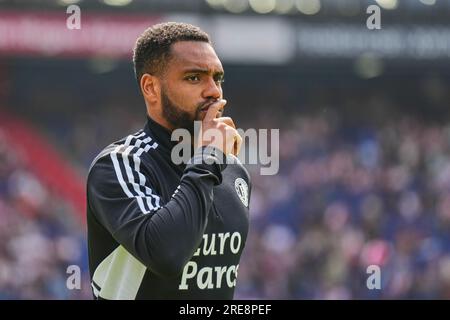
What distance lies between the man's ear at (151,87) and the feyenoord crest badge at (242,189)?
0.47 m

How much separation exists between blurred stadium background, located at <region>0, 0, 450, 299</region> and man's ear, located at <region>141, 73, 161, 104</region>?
12.1 metres

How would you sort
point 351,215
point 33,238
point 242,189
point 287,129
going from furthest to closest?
point 287,129 < point 351,215 < point 33,238 < point 242,189

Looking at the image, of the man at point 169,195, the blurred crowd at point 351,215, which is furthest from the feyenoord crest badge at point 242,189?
the blurred crowd at point 351,215

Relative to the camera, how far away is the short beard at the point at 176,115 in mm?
3066

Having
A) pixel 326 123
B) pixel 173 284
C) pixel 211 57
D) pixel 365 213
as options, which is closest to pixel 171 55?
pixel 211 57

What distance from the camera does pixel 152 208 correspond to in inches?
112

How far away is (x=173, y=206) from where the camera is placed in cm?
281

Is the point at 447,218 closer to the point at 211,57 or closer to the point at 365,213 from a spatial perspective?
the point at 365,213

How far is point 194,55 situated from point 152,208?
575 millimetres
